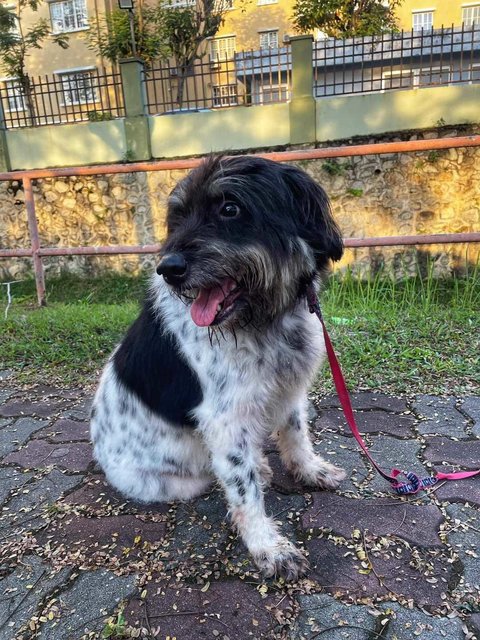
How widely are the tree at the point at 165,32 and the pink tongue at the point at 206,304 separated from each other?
42.8ft

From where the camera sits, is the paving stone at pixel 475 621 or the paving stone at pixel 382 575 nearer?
the paving stone at pixel 475 621

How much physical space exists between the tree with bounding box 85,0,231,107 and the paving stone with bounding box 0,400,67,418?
39.1ft

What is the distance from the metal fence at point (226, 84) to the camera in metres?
9.08

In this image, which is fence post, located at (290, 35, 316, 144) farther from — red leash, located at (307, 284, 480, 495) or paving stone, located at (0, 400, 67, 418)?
red leash, located at (307, 284, 480, 495)

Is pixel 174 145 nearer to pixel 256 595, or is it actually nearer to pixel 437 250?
pixel 437 250

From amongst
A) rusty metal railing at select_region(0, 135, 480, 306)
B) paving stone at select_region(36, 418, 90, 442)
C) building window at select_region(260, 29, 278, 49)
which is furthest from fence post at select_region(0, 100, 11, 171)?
building window at select_region(260, 29, 278, 49)

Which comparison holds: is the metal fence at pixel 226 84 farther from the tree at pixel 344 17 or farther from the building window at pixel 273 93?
the tree at pixel 344 17

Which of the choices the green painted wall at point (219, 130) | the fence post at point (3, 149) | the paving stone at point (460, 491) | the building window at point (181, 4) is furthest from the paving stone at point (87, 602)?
the building window at point (181, 4)

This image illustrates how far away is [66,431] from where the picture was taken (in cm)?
314

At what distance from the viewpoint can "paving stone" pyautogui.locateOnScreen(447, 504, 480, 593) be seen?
1.81 meters

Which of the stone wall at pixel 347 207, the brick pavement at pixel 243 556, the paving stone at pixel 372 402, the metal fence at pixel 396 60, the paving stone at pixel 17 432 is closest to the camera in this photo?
the brick pavement at pixel 243 556

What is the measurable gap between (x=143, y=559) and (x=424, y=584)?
1.17m

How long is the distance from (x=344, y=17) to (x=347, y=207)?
9145mm

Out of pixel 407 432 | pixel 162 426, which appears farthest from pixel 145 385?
pixel 407 432
